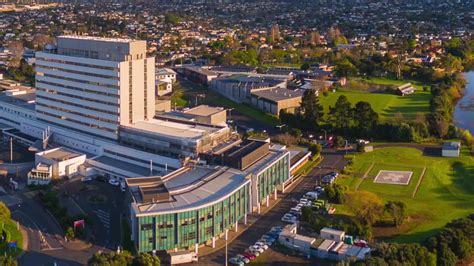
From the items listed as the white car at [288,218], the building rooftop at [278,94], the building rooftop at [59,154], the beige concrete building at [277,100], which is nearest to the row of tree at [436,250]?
the white car at [288,218]

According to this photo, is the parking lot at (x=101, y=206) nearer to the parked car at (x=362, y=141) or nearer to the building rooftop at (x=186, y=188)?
the building rooftop at (x=186, y=188)

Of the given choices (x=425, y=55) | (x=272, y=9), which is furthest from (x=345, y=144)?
(x=272, y=9)

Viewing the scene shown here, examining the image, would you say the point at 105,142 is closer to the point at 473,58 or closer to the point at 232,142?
the point at 232,142

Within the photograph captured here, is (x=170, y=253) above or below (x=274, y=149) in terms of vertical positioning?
below

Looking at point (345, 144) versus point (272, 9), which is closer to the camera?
point (345, 144)

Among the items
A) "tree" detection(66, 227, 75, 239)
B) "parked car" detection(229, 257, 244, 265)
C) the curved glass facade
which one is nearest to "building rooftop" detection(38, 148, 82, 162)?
"tree" detection(66, 227, 75, 239)

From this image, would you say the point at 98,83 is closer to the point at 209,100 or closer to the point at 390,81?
the point at 209,100
